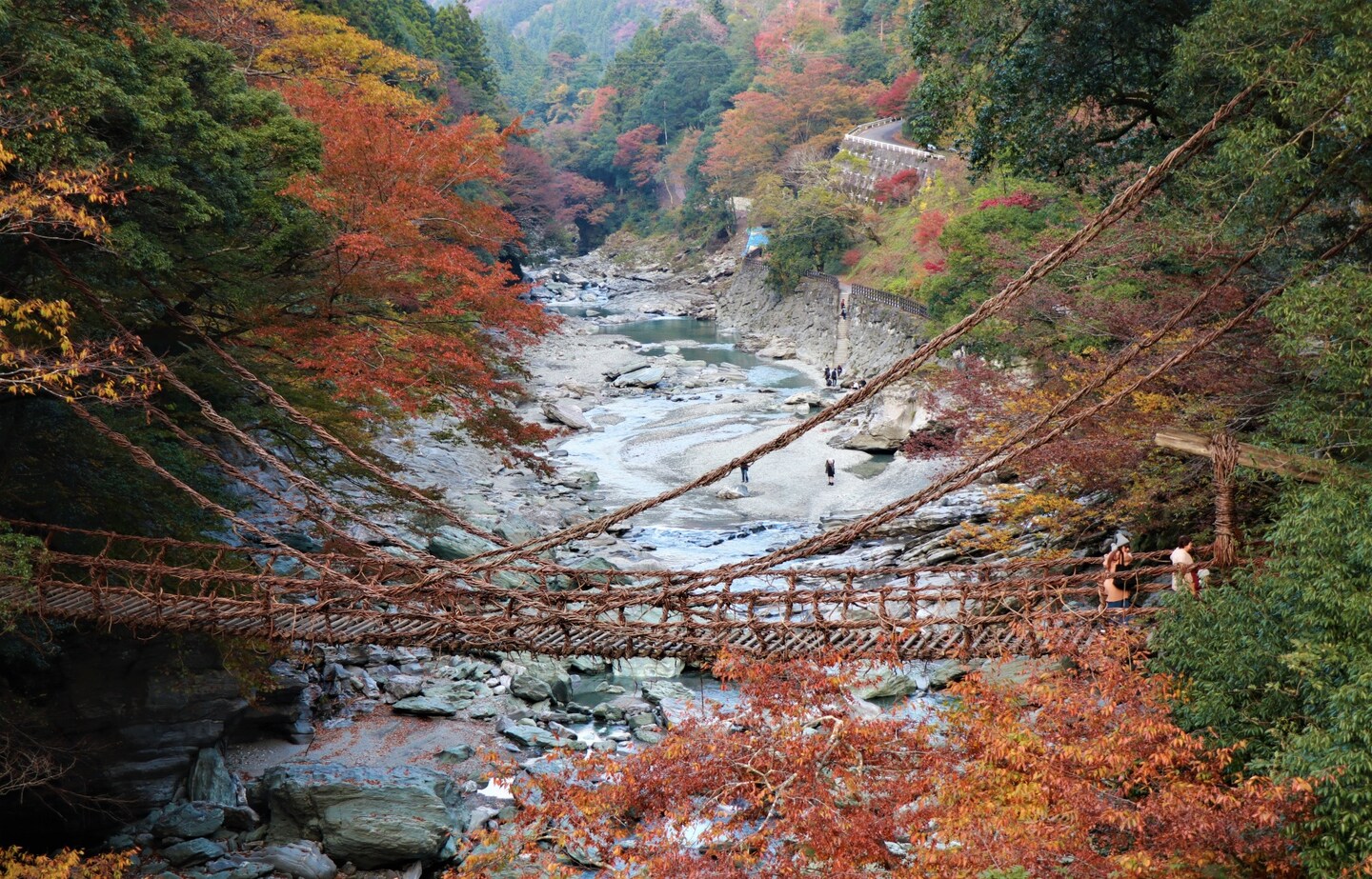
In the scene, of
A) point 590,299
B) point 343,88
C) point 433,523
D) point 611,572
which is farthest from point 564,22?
point 611,572

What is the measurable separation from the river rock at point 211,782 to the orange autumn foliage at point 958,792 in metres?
3.40

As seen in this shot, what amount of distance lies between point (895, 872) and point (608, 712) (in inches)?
219

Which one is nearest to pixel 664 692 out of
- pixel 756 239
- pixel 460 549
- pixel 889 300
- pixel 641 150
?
pixel 460 549

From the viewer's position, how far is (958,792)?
5.52m

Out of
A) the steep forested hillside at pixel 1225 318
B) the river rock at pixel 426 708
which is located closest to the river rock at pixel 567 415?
the steep forested hillside at pixel 1225 318

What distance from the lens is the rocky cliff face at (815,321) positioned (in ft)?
88.7

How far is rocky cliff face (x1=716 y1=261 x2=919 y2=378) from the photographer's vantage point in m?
27.0

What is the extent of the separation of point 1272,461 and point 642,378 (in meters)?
24.2

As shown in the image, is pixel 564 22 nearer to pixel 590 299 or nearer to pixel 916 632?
pixel 590 299

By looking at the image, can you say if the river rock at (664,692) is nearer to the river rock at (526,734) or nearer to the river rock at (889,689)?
the river rock at (526,734)

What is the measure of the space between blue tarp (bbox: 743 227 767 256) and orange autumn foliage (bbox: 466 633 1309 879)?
3425cm

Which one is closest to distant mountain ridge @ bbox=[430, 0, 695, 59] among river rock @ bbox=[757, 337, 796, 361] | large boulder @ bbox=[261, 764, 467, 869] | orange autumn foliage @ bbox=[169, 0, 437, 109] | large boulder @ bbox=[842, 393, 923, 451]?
river rock @ bbox=[757, 337, 796, 361]

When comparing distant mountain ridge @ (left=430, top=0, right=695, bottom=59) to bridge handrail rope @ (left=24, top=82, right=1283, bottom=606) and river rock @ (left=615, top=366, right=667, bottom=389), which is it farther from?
bridge handrail rope @ (left=24, top=82, right=1283, bottom=606)

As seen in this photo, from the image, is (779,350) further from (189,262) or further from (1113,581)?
(1113,581)
